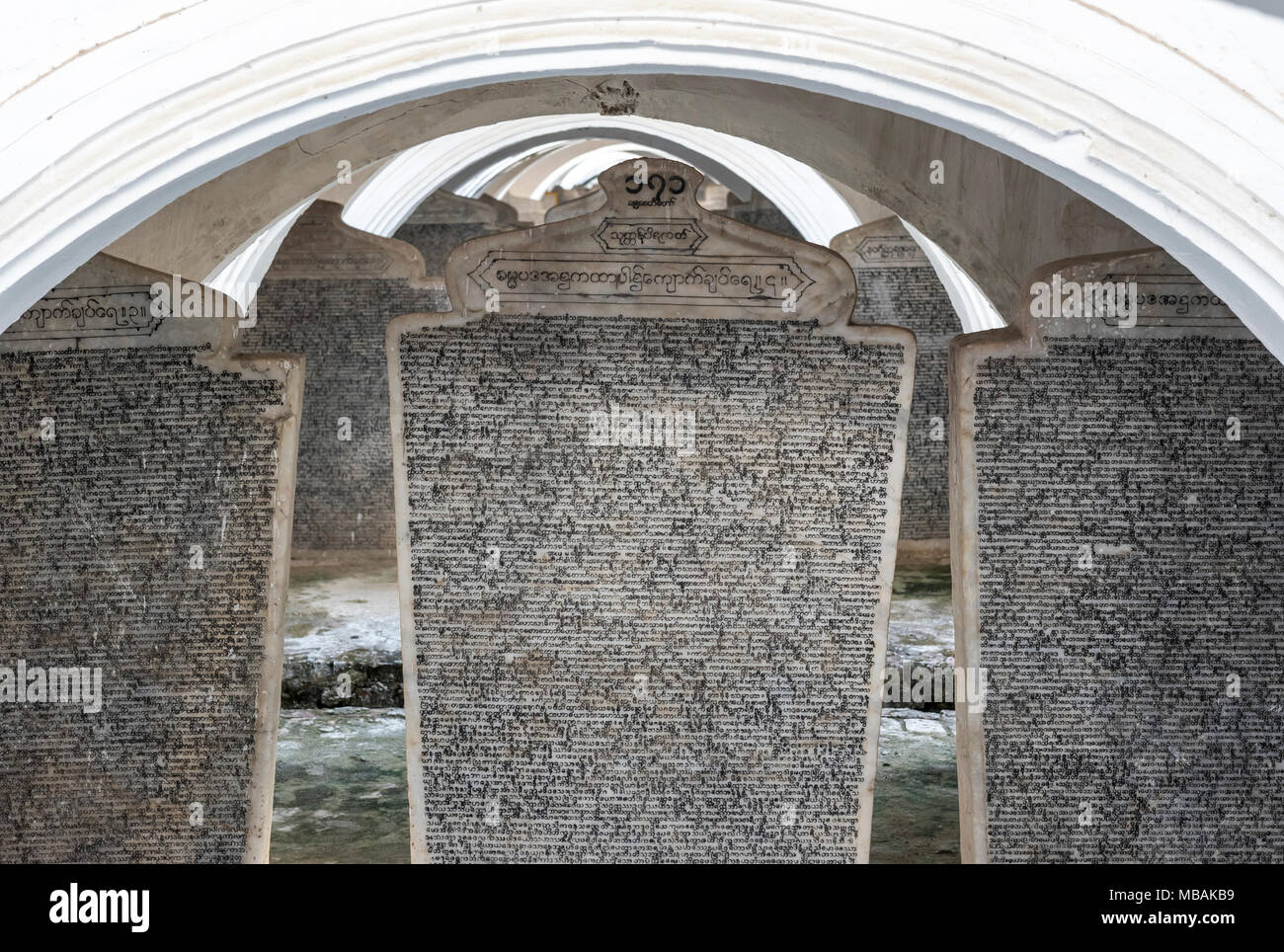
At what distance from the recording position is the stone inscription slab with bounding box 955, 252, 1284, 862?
11.6 ft

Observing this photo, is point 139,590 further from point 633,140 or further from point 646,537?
point 633,140

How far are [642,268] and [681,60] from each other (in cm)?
133

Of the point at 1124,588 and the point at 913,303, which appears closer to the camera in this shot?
the point at 1124,588

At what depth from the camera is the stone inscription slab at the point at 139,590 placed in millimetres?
3635

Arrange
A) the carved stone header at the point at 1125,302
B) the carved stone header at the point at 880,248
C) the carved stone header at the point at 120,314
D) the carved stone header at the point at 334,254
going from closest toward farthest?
the carved stone header at the point at 1125,302 → the carved stone header at the point at 120,314 → the carved stone header at the point at 334,254 → the carved stone header at the point at 880,248

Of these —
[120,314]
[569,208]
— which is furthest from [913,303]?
[120,314]

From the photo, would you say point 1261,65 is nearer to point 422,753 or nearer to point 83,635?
point 422,753

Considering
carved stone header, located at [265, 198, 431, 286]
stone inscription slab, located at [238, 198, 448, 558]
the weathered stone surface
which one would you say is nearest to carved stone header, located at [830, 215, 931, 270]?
the weathered stone surface

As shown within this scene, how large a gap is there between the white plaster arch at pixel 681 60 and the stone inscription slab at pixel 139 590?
1.46 m

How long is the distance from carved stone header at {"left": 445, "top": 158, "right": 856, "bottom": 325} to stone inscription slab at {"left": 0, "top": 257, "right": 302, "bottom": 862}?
68 centimetres

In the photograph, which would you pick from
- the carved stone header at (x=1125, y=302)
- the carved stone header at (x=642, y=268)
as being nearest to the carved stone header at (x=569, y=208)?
the carved stone header at (x=642, y=268)

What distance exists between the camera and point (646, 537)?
12.0 feet

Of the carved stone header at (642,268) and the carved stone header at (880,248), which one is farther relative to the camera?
the carved stone header at (880,248)

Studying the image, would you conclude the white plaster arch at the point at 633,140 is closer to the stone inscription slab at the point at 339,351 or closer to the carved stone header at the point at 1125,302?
the stone inscription slab at the point at 339,351
